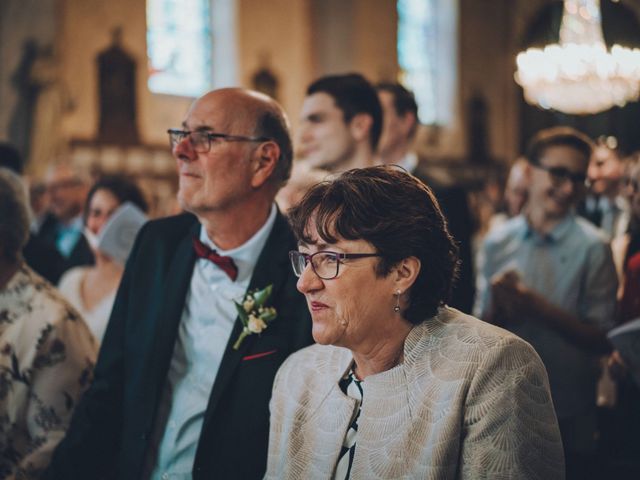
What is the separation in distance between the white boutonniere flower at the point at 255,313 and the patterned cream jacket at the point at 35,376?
789 millimetres

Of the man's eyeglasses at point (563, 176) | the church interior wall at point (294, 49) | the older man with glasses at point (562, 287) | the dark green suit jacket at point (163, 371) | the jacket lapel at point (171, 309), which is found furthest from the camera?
the church interior wall at point (294, 49)

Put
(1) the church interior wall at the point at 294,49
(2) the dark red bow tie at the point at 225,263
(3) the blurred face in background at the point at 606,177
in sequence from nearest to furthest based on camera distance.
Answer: (2) the dark red bow tie at the point at 225,263
(3) the blurred face in background at the point at 606,177
(1) the church interior wall at the point at 294,49

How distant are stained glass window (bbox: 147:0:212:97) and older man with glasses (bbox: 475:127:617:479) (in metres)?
9.94

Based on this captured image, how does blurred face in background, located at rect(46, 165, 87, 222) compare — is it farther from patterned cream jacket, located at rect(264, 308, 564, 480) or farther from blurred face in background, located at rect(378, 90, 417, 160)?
patterned cream jacket, located at rect(264, 308, 564, 480)

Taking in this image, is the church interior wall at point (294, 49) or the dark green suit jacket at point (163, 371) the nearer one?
the dark green suit jacket at point (163, 371)

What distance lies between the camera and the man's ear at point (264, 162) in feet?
9.19

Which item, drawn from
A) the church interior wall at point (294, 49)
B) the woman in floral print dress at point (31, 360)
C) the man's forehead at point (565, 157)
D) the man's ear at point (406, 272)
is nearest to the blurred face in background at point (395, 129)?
the man's forehead at point (565, 157)

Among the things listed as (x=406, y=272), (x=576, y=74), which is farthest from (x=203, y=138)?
(x=576, y=74)

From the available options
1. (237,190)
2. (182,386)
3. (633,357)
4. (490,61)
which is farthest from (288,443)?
(490,61)

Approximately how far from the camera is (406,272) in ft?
6.78

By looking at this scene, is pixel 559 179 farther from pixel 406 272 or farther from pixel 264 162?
pixel 406 272

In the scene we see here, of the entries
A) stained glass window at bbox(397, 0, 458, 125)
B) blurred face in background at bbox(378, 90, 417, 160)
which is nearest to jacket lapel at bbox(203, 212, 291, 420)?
blurred face in background at bbox(378, 90, 417, 160)

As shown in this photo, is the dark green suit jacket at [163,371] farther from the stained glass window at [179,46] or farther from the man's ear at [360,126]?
the stained glass window at [179,46]

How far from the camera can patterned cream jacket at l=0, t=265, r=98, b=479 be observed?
281cm
